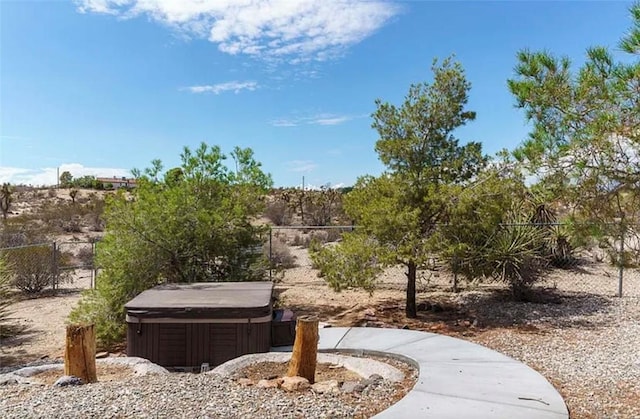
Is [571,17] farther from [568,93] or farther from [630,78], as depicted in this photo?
[630,78]

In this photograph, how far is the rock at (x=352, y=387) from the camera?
429cm

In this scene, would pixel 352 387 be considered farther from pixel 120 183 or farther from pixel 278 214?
pixel 120 183

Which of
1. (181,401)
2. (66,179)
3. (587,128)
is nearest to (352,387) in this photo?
(181,401)

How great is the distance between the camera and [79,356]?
15.2 feet

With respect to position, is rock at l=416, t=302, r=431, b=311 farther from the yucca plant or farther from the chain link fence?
the chain link fence

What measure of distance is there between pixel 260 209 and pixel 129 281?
2814 mm

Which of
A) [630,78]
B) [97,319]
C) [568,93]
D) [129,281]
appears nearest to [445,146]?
[568,93]

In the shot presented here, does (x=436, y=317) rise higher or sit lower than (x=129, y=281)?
lower

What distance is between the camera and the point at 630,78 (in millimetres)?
4016

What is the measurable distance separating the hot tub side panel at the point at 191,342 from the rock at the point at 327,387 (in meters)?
1.69

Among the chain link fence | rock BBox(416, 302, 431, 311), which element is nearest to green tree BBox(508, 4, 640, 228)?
rock BBox(416, 302, 431, 311)

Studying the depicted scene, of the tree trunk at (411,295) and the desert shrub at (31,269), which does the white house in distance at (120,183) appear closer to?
the desert shrub at (31,269)

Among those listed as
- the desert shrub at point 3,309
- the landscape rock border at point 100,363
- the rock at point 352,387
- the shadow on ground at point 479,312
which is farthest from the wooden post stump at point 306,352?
the desert shrub at point 3,309

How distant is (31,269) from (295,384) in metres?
10.9
